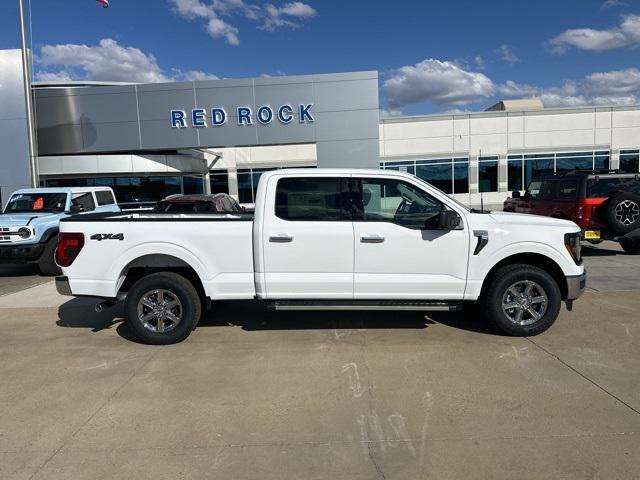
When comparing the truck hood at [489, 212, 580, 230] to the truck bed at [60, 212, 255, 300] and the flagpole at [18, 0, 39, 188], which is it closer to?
the truck bed at [60, 212, 255, 300]

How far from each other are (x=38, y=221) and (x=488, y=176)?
26715mm

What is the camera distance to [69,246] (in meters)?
5.62

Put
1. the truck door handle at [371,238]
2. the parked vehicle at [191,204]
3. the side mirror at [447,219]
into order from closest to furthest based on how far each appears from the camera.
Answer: the side mirror at [447,219] < the truck door handle at [371,238] < the parked vehicle at [191,204]

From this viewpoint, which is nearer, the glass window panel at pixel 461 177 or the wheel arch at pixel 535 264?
the wheel arch at pixel 535 264

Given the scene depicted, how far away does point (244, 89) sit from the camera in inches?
792

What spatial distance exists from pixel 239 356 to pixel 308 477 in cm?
233

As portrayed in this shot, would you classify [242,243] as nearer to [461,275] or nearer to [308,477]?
[461,275]

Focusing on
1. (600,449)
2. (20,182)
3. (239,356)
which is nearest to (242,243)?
(239,356)

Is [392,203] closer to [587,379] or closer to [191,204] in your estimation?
[587,379]

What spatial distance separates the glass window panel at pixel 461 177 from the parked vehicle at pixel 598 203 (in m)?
19.5

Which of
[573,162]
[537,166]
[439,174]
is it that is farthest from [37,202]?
[573,162]

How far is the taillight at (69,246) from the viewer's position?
18.4 ft

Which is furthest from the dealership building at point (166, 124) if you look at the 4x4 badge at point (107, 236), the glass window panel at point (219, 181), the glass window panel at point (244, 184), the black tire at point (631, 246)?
the 4x4 badge at point (107, 236)

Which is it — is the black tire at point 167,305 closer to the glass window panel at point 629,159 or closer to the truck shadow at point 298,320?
the truck shadow at point 298,320
